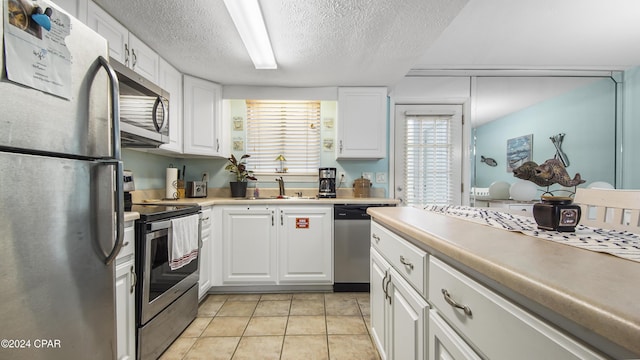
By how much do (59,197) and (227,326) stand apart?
1556 mm

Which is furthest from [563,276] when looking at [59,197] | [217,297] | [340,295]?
[217,297]

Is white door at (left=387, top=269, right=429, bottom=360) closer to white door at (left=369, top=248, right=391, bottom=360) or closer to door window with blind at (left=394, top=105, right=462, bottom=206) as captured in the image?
white door at (left=369, top=248, right=391, bottom=360)

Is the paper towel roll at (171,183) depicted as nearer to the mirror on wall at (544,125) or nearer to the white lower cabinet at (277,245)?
the white lower cabinet at (277,245)

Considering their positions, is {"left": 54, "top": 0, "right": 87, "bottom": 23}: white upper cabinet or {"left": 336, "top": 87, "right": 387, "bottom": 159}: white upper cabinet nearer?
{"left": 54, "top": 0, "right": 87, "bottom": 23}: white upper cabinet

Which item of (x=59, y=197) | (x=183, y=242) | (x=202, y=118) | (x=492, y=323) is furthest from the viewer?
(x=202, y=118)

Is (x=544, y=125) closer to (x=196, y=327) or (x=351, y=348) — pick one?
(x=351, y=348)

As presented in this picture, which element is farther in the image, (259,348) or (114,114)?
(259,348)

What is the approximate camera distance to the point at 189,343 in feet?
5.71

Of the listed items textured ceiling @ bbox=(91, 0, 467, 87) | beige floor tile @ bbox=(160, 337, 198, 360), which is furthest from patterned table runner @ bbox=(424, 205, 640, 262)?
beige floor tile @ bbox=(160, 337, 198, 360)

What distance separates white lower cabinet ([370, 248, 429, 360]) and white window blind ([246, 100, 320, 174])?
1.90 m

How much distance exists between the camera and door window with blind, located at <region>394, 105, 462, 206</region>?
122 inches

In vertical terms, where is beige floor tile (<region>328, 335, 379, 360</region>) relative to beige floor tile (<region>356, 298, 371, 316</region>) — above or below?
above

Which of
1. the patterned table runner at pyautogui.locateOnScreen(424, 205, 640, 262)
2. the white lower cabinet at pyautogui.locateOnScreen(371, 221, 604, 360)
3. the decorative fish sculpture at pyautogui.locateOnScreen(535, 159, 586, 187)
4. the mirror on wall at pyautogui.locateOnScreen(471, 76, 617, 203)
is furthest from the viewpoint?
the mirror on wall at pyautogui.locateOnScreen(471, 76, 617, 203)

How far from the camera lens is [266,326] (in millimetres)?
1949
